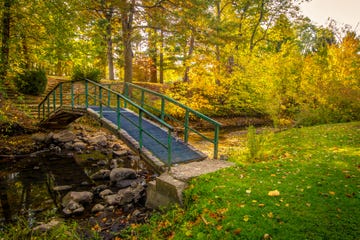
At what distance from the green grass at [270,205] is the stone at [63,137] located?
7.70 meters

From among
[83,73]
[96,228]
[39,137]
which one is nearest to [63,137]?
[39,137]

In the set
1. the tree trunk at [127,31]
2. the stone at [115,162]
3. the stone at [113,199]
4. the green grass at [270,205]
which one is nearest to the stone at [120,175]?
the stone at [113,199]

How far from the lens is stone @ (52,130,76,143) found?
1038 centimetres

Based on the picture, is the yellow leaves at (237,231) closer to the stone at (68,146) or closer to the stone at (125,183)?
the stone at (125,183)

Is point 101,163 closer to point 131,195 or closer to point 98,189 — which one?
point 98,189

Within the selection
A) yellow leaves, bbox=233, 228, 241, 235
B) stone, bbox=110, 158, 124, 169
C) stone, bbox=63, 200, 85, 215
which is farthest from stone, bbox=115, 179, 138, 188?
yellow leaves, bbox=233, 228, 241, 235

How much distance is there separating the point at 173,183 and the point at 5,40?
6394mm

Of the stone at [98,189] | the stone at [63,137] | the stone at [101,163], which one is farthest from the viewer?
the stone at [63,137]

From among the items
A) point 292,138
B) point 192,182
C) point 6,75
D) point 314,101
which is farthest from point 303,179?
point 314,101

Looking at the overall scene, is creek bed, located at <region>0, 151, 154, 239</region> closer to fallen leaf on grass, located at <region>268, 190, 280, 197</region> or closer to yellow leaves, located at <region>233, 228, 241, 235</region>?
yellow leaves, located at <region>233, 228, 241, 235</region>

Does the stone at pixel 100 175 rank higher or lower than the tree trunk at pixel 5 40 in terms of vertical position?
lower

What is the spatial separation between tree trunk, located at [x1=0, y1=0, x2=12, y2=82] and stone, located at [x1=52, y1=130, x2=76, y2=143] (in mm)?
3951

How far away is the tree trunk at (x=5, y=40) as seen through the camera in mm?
6625

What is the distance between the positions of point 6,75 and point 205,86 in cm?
1033
